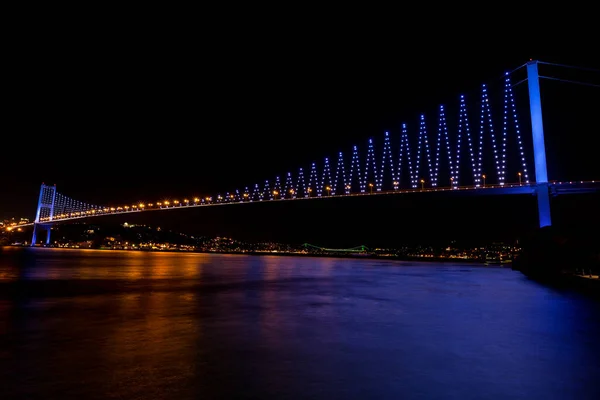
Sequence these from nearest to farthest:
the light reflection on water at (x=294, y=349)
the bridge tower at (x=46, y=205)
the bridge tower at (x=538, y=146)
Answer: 1. the light reflection on water at (x=294, y=349)
2. the bridge tower at (x=538, y=146)
3. the bridge tower at (x=46, y=205)

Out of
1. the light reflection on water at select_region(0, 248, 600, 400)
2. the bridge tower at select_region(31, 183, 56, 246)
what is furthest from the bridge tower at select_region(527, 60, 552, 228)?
the bridge tower at select_region(31, 183, 56, 246)

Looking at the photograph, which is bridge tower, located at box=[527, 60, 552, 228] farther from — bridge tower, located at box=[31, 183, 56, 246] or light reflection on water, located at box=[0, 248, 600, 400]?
bridge tower, located at box=[31, 183, 56, 246]

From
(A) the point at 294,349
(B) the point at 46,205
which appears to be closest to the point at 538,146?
(A) the point at 294,349

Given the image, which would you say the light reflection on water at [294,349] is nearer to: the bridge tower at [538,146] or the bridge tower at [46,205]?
the bridge tower at [538,146]

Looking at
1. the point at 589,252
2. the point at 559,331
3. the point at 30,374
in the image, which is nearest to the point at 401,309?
the point at 559,331

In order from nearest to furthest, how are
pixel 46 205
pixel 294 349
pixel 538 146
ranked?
pixel 294 349 < pixel 538 146 < pixel 46 205

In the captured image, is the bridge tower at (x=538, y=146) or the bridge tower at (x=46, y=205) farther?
the bridge tower at (x=46, y=205)

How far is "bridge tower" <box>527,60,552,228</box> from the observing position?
93.2ft

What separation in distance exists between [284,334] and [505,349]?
8.96 feet

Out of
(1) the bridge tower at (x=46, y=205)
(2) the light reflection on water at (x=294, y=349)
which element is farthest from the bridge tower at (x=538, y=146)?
(1) the bridge tower at (x=46, y=205)

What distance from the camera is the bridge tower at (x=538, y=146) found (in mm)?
28406

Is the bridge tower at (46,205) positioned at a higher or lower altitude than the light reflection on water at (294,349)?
higher

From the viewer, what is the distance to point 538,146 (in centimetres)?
2919

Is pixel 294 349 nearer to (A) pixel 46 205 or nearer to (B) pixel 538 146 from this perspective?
(B) pixel 538 146
